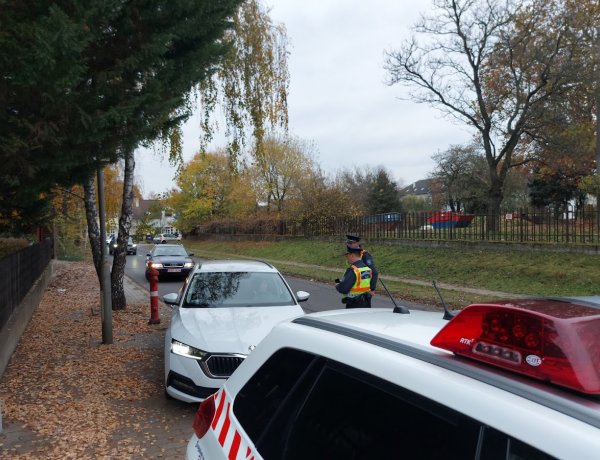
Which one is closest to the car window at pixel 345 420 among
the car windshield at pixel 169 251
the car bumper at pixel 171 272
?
the car bumper at pixel 171 272

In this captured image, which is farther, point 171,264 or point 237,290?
point 171,264

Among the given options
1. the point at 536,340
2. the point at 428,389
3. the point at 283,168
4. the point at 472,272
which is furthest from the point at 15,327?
the point at 283,168

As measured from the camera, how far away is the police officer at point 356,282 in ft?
22.5

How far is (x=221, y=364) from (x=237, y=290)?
1.96 meters

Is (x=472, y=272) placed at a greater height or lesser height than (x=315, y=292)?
greater

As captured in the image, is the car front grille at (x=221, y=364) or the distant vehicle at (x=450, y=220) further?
the distant vehicle at (x=450, y=220)

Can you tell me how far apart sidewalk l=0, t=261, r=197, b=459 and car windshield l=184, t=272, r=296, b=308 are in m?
1.16

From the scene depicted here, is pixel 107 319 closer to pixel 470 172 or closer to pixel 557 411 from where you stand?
pixel 557 411

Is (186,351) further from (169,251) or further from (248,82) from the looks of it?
(169,251)

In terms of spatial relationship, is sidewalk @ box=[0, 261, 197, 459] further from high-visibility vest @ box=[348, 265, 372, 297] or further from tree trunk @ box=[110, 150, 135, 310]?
high-visibility vest @ box=[348, 265, 372, 297]

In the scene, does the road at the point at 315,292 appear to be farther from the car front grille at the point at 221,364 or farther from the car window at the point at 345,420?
the car window at the point at 345,420

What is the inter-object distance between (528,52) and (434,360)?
2460 centimetres

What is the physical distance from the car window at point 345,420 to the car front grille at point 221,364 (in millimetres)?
3143

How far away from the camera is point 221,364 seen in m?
5.47
